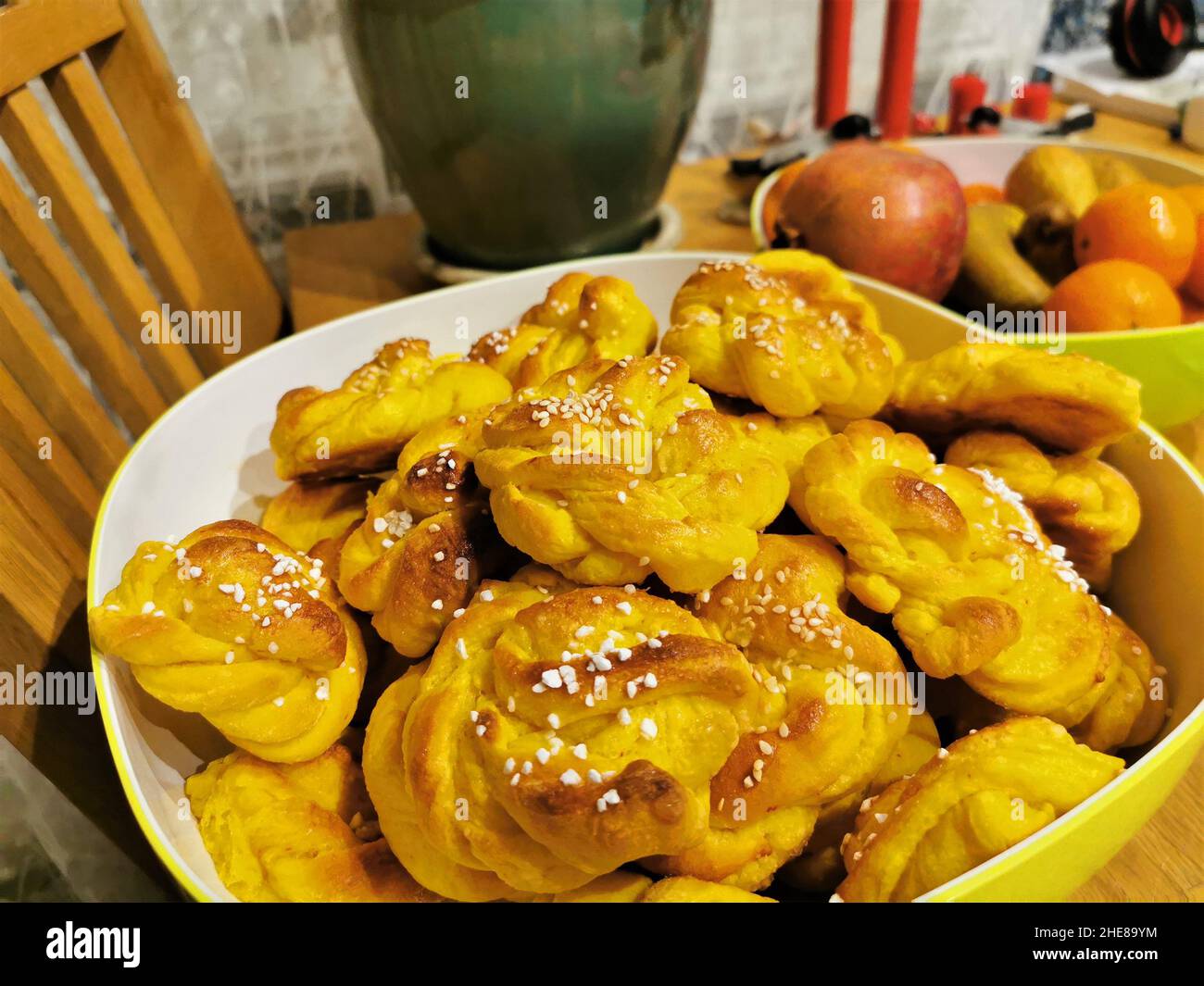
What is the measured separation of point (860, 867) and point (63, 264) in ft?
3.08

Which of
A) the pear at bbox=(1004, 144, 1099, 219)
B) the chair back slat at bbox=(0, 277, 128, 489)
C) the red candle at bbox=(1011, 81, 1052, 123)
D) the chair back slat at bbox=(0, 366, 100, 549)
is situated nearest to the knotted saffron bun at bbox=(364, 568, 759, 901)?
the chair back slat at bbox=(0, 366, 100, 549)

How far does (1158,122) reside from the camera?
1.67 metres

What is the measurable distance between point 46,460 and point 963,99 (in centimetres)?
156

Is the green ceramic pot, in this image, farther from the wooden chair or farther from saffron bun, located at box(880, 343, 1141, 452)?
saffron bun, located at box(880, 343, 1141, 452)

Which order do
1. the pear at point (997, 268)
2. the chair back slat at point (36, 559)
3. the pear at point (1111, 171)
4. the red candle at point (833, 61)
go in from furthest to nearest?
the red candle at point (833, 61), the pear at point (1111, 171), the pear at point (997, 268), the chair back slat at point (36, 559)

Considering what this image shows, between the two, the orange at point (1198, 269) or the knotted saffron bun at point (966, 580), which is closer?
the knotted saffron bun at point (966, 580)

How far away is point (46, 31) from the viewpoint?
898mm

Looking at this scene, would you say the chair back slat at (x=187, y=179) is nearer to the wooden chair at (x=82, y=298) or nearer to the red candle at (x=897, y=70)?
the wooden chair at (x=82, y=298)

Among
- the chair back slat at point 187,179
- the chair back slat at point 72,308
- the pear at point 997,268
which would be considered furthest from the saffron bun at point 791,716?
the chair back slat at point 187,179

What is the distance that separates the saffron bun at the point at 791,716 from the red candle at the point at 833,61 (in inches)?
51.3

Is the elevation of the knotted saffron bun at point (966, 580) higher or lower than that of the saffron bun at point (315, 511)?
higher

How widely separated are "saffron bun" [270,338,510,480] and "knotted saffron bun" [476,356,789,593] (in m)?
0.13

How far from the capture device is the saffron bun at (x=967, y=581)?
533mm

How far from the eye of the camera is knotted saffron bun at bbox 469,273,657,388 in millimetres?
733
